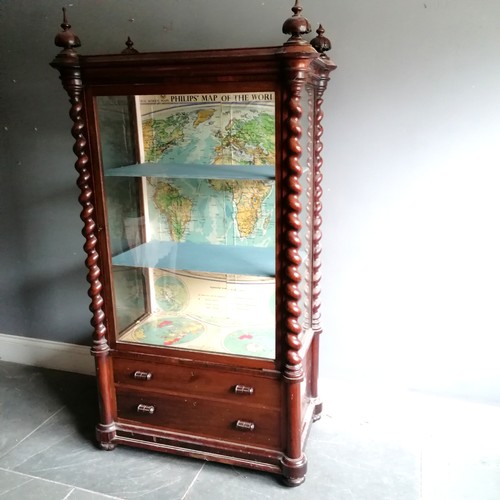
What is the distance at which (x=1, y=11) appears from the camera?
2.38 meters

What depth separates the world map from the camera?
1826mm

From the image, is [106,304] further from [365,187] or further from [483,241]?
[483,241]

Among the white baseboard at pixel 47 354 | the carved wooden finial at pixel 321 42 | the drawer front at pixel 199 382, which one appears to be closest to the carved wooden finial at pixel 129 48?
the carved wooden finial at pixel 321 42

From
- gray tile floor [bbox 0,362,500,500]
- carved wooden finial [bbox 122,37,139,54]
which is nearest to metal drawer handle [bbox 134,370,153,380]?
gray tile floor [bbox 0,362,500,500]

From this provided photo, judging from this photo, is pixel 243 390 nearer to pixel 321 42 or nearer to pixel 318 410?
pixel 318 410

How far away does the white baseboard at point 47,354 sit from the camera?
2721mm

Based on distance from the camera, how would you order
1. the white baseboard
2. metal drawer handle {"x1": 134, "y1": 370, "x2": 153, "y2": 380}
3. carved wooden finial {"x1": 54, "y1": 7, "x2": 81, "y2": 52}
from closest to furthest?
carved wooden finial {"x1": 54, "y1": 7, "x2": 81, "y2": 52} < metal drawer handle {"x1": 134, "y1": 370, "x2": 153, "y2": 380} < the white baseboard

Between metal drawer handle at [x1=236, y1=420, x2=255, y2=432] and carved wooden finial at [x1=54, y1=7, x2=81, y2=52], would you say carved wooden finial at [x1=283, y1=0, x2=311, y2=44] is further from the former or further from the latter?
metal drawer handle at [x1=236, y1=420, x2=255, y2=432]

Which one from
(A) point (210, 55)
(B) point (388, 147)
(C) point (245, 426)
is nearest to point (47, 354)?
(C) point (245, 426)

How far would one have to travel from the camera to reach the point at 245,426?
1.90m

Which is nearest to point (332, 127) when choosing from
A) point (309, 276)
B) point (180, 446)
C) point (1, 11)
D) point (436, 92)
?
point (436, 92)

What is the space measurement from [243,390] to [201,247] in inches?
23.1

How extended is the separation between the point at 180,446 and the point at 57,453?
0.53 metres

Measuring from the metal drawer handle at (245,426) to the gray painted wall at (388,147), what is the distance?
1.90 feet
